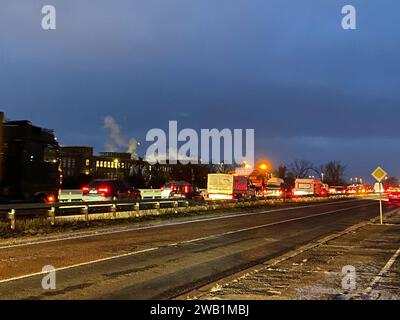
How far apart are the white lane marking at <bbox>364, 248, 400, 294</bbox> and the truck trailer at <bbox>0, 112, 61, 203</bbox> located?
48.7 ft

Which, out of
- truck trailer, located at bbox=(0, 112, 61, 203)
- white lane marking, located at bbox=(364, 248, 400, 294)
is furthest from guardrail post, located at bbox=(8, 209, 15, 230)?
white lane marking, located at bbox=(364, 248, 400, 294)

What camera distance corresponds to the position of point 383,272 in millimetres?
11281

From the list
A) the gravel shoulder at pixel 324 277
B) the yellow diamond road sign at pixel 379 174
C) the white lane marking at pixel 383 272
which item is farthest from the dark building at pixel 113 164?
the white lane marking at pixel 383 272

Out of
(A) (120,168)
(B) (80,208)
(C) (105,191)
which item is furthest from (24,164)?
(A) (120,168)

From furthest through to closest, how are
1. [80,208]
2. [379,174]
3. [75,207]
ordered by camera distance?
[379,174] → [80,208] → [75,207]

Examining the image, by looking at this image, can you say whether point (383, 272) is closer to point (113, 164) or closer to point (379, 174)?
point (379, 174)

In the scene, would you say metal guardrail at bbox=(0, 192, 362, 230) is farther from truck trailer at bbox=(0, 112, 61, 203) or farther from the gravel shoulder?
the gravel shoulder

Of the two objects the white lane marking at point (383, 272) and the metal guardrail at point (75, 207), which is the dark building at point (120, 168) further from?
the white lane marking at point (383, 272)

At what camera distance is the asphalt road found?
8.96m

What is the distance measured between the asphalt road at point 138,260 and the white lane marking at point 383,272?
2863 mm

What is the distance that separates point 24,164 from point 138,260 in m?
11.8
